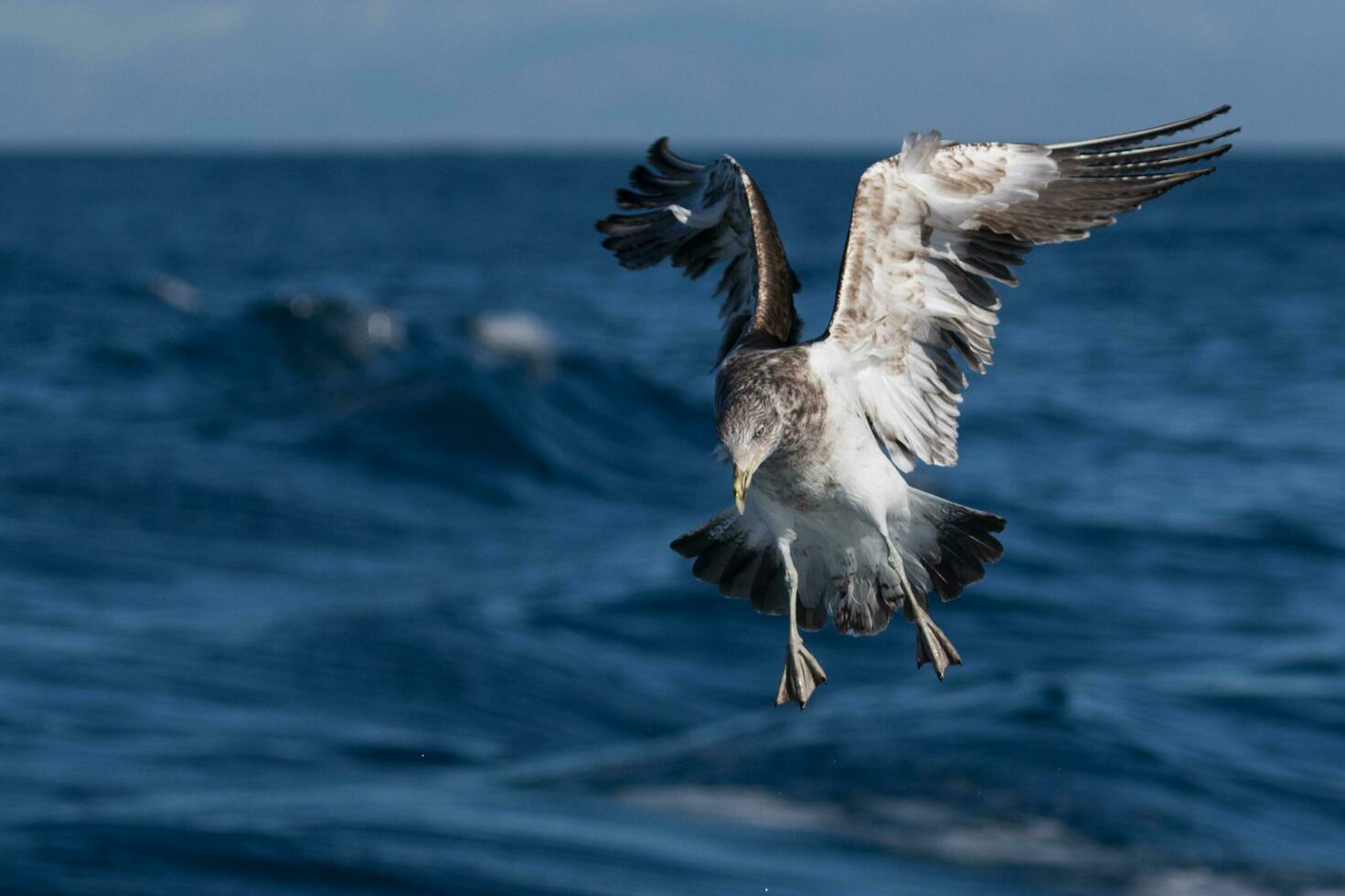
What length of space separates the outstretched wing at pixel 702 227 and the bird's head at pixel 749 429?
4.20ft

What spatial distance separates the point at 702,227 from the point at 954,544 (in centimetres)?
190

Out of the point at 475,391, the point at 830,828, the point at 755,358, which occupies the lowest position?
the point at 830,828

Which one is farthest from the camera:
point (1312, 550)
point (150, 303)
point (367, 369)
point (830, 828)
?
point (150, 303)

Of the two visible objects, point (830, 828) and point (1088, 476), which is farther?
point (1088, 476)

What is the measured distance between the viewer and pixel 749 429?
577cm

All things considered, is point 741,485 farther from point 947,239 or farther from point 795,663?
point 947,239

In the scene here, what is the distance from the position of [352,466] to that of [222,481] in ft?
7.75

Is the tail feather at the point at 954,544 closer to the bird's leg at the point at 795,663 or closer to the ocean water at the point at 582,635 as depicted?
the bird's leg at the point at 795,663

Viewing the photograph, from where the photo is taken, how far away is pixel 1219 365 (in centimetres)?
3781

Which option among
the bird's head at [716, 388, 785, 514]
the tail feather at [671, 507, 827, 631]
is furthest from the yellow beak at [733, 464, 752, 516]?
the tail feather at [671, 507, 827, 631]

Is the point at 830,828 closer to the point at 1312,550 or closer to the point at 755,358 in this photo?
the point at 755,358

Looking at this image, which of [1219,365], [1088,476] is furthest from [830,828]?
[1219,365]

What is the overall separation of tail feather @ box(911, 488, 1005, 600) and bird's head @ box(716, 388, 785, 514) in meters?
1.05

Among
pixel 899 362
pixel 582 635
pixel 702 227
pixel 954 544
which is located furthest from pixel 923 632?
pixel 582 635
